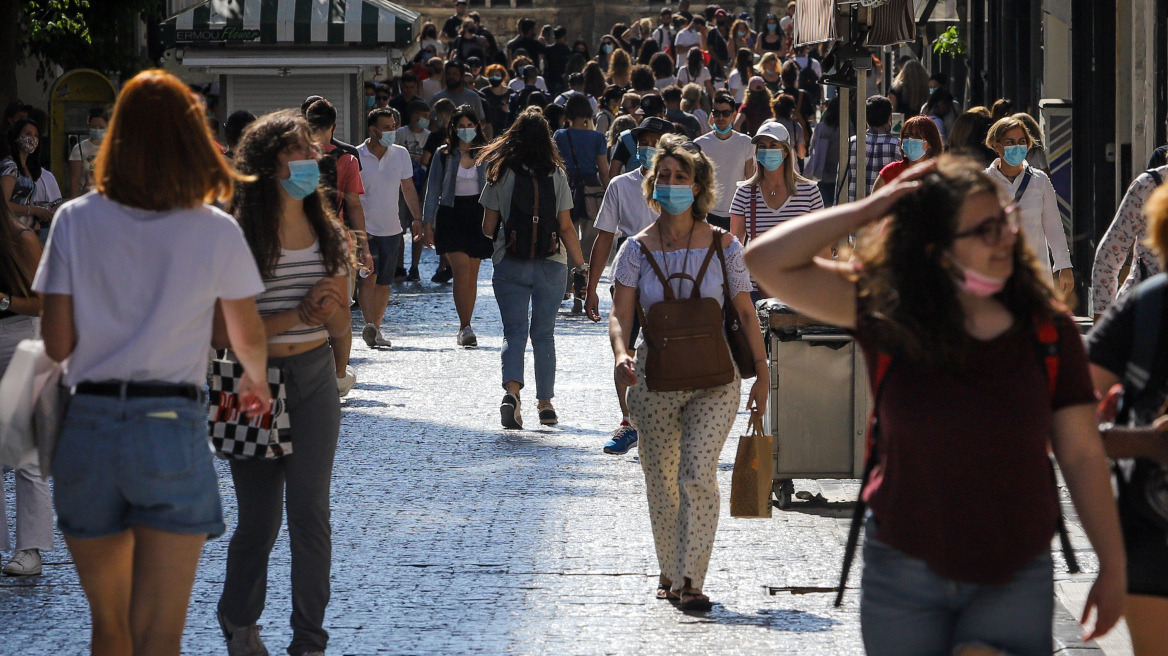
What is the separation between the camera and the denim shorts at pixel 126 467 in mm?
3918

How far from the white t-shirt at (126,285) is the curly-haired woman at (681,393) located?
2284mm

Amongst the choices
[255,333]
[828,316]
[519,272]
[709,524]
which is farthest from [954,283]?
[519,272]

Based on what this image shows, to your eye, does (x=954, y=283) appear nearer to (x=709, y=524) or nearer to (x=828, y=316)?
(x=828, y=316)

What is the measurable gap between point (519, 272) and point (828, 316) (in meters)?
6.56

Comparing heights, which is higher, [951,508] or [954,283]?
[954,283]

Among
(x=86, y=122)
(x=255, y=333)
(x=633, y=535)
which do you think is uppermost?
(x=86, y=122)

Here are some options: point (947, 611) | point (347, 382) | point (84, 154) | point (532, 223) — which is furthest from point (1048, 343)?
point (84, 154)

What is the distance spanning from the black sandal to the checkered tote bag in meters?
1.66

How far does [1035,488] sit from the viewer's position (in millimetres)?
3393

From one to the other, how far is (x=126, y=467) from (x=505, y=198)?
6.43 metres

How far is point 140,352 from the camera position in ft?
12.9

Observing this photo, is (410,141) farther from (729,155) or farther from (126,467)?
(126,467)

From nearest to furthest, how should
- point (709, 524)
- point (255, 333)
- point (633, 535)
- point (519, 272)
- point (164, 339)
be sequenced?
1. point (164, 339)
2. point (255, 333)
3. point (709, 524)
4. point (633, 535)
5. point (519, 272)

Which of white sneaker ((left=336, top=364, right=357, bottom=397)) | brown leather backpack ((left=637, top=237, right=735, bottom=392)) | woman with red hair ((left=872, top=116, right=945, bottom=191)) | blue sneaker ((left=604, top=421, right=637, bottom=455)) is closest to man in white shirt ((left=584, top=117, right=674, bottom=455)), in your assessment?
blue sneaker ((left=604, top=421, right=637, bottom=455))
